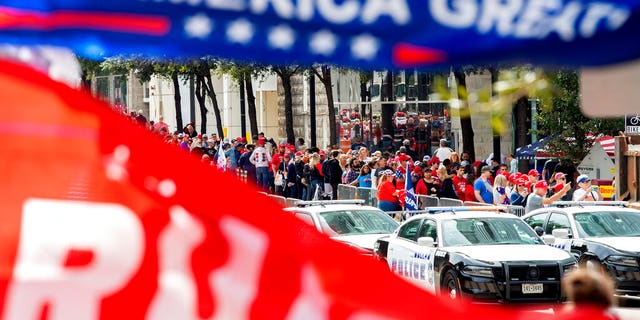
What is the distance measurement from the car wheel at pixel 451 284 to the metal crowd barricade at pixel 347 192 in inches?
358

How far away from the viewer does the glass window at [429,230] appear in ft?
60.3

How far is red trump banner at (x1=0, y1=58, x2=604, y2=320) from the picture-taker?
208 centimetres

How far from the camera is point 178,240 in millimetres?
2131

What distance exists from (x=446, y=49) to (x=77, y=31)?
56 cm

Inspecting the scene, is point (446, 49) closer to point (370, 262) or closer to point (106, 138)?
point (370, 262)

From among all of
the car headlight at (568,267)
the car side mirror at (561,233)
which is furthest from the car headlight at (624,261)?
the car headlight at (568,267)

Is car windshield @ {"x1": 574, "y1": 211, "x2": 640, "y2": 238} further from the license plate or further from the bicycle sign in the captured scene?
the bicycle sign

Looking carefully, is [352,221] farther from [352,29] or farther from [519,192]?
[352,29]

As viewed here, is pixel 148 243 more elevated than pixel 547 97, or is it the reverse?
pixel 547 97

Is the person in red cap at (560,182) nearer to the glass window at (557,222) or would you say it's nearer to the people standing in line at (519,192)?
the people standing in line at (519,192)

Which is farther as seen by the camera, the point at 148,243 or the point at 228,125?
the point at 228,125

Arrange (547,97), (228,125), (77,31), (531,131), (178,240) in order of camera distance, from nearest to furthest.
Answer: (77,31), (178,240), (547,97), (531,131), (228,125)

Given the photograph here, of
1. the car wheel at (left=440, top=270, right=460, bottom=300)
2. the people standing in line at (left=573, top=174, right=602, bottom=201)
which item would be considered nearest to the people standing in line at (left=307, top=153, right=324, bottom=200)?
the people standing in line at (left=573, top=174, right=602, bottom=201)

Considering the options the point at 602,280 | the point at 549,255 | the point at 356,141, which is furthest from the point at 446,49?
the point at 356,141
